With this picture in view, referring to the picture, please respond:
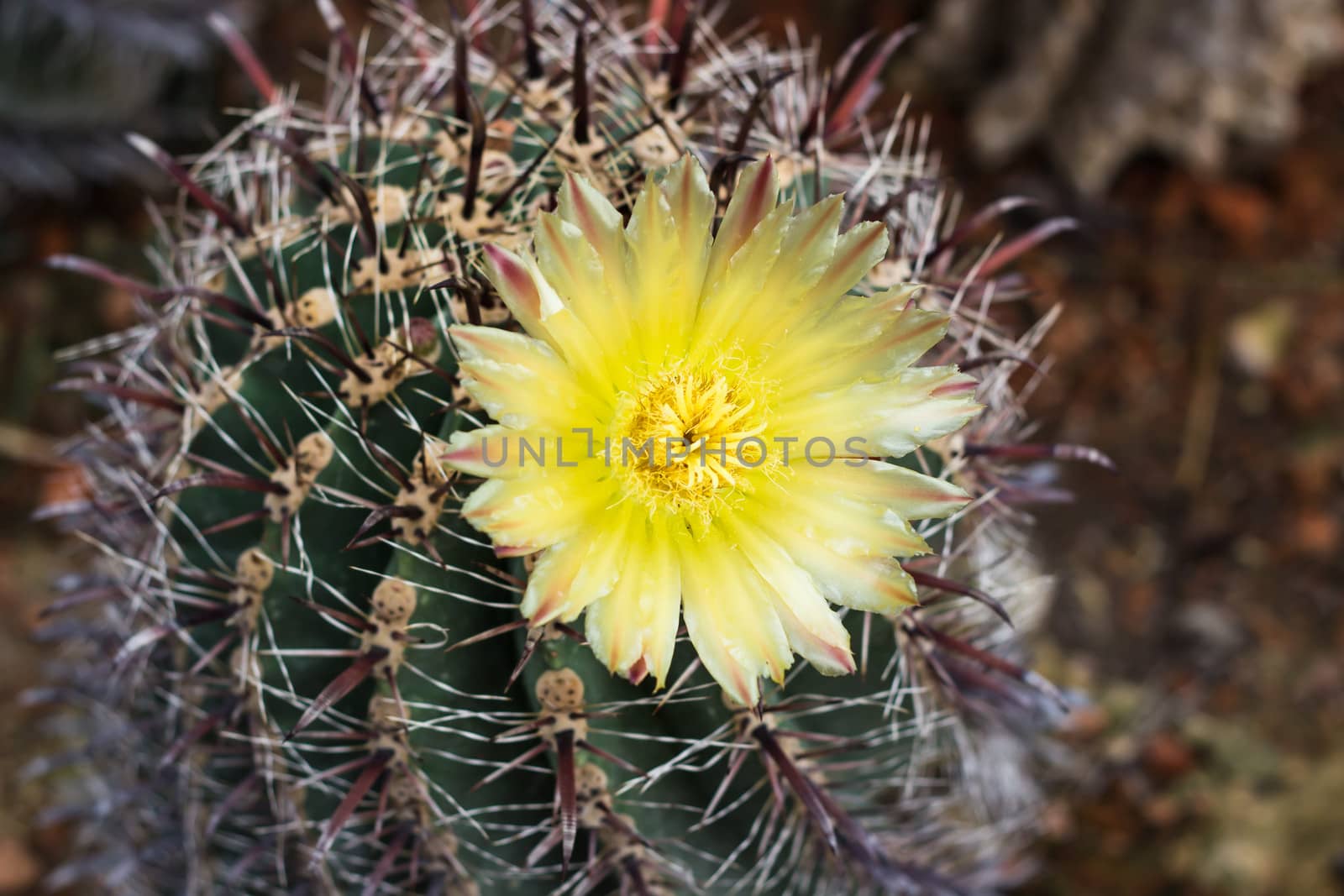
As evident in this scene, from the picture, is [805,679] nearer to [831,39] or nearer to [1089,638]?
[1089,638]

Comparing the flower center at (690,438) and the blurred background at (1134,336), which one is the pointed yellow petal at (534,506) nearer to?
the flower center at (690,438)

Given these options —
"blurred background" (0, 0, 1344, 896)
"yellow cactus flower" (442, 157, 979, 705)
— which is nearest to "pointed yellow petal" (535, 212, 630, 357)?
"yellow cactus flower" (442, 157, 979, 705)

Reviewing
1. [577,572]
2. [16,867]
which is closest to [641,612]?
[577,572]

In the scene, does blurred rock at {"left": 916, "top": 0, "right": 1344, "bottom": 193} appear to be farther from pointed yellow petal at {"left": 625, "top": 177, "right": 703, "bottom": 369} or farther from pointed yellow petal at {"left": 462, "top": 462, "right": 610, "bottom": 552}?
pointed yellow petal at {"left": 462, "top": 462, "right": 610, "bottom": 552}

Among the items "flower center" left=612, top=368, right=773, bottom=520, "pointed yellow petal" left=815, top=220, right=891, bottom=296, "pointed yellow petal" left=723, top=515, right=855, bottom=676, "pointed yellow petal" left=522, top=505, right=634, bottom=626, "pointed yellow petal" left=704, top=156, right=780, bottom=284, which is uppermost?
"pointed yellow petal" left=704, top=156, right=780, bottom=284

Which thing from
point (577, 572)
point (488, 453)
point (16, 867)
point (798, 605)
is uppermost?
point (488, 453)

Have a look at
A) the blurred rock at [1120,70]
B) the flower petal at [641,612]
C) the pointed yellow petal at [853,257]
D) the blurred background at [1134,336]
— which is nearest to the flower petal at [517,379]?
the flower petal at [641,612]

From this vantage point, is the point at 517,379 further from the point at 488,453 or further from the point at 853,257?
the point at 853,257
